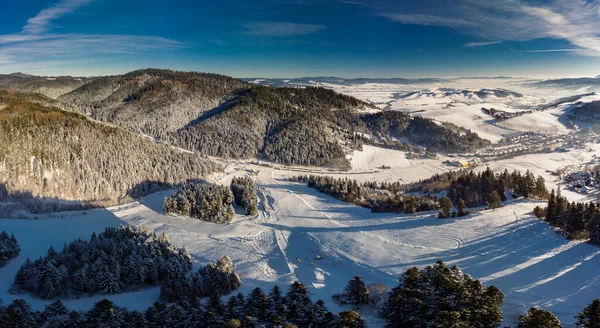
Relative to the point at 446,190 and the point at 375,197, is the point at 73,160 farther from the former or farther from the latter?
the point at 446,190

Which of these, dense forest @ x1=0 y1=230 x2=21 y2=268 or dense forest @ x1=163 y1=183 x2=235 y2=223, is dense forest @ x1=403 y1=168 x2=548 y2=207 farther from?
dense forest @ x1=0 y1=230 x2=21 y2=268

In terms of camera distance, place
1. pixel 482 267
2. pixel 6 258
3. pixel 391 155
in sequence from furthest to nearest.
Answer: pixel 391 155 → pixel 6 258 → pixel 482 267

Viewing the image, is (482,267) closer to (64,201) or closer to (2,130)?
(64,201)

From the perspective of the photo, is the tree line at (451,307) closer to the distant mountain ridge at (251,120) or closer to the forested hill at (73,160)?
the forested hill at (73,160)

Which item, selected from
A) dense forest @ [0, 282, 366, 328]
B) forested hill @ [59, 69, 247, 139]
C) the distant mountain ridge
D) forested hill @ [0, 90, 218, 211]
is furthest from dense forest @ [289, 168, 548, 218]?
forested hill @ [59, 69, 247, 139]

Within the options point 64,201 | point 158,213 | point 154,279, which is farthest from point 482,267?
point 64,201

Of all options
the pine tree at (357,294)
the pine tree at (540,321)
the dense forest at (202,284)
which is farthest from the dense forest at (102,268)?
the pine tree at (540,321)

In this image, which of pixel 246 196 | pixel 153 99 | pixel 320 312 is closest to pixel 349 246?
pixel 320 312
